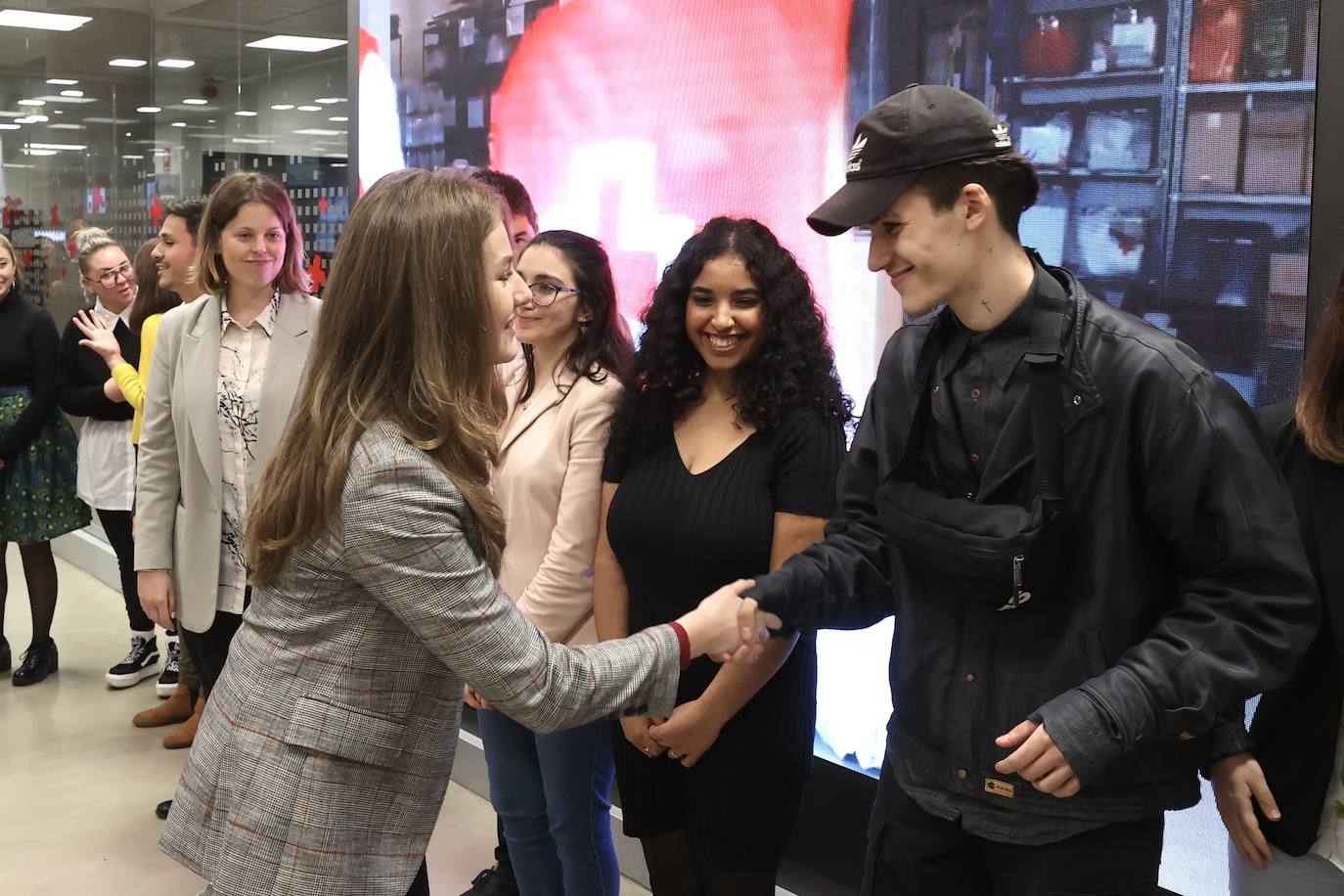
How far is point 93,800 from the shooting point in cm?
391

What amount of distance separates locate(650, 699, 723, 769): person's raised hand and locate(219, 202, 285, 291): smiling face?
5.24ft

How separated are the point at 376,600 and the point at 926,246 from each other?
0.83 metres

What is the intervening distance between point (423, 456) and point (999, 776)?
817mm

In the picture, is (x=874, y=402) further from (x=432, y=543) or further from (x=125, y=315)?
(x=125, y=315)

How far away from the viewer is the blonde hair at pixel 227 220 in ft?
9.92

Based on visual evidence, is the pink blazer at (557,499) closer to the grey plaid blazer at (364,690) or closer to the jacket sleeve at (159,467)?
the grey plaid blazer at (364,690)

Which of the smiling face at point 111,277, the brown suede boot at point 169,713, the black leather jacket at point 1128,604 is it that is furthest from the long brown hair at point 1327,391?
the smiling face at point 111,277

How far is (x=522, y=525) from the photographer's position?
2498 mm

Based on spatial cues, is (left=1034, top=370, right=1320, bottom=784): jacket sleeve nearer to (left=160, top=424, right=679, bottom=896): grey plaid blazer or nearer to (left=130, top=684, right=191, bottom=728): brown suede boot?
(left=160, top=424, right=679, bottom=896): grey plaid blazer

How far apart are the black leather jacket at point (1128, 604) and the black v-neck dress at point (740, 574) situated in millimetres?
523

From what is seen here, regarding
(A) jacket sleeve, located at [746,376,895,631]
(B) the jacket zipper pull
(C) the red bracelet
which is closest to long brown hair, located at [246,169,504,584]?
(C) the red bracelet

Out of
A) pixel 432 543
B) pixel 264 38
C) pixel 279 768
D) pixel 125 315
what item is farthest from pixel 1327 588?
pixel 264 38

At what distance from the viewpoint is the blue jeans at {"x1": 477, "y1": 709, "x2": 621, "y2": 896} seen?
2420mm

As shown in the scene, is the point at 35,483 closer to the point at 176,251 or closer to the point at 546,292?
the point at 176,251
